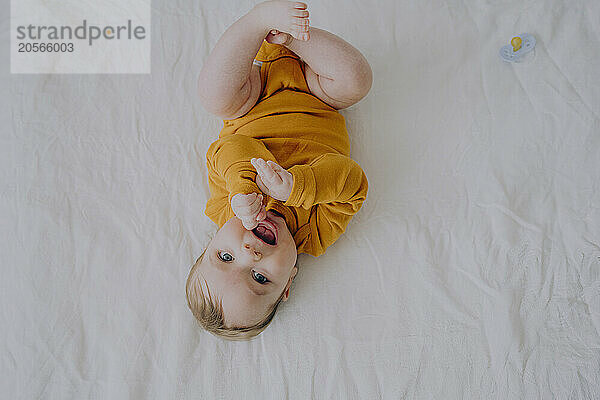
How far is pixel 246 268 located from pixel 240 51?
0.41m

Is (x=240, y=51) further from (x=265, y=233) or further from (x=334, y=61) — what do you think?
(x=265, y=233)

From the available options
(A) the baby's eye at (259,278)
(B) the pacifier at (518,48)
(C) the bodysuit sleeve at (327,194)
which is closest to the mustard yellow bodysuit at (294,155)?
(C) the bodysuit sleeve at (327,194)

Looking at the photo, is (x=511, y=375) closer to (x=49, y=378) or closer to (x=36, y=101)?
(x=49, y=378)

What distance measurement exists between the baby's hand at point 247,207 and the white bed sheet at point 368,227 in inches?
8.6

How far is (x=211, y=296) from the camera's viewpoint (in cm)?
99

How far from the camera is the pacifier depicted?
3.92 ft

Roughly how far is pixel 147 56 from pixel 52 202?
1.28ft

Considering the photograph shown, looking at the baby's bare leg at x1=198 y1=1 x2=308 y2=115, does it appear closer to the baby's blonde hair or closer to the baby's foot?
the baby's foot

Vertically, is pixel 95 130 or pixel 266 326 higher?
pixel 95 130

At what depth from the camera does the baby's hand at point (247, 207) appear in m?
0.93

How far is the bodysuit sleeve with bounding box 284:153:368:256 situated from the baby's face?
86 millimetres

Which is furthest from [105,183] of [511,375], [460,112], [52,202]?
[511,375]

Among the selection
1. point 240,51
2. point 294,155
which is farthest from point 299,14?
point 294,155

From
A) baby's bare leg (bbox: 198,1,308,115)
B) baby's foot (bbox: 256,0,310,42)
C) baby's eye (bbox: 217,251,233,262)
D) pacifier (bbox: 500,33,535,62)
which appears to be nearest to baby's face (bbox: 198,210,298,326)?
baby's eye (bbox: 217,251,233,262)
